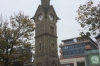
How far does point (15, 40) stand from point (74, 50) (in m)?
64.2

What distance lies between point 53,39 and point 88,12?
28.7 meters

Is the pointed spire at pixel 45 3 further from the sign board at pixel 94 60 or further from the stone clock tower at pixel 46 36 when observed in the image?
the sign board at pixel 94 60

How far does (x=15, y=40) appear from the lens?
22953 mm

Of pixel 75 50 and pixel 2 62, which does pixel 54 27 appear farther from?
pixel 75 50

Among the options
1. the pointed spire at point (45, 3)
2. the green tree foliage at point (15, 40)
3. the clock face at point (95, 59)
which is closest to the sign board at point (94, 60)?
the clock face at point (95, 59)

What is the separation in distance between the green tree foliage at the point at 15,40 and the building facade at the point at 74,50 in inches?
2013

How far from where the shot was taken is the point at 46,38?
42.2 metres

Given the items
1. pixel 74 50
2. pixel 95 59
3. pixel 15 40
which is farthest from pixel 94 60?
pixel 74 50

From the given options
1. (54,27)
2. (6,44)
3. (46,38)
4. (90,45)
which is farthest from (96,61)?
(90,45)

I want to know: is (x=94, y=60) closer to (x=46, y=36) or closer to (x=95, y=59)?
(x=95, y=59)

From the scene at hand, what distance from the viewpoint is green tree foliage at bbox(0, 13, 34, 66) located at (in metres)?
22.7

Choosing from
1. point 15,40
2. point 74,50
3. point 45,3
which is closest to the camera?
point 15,40

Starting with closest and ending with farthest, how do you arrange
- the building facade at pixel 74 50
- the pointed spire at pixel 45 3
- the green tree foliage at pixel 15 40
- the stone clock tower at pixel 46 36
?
the green tree foliage at pixel 15 40
the stone clock tower at pixel 46 36
the pointed spire at pixel 45 3
the building facade at pixel 74 50

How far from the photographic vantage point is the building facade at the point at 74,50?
73.7m
